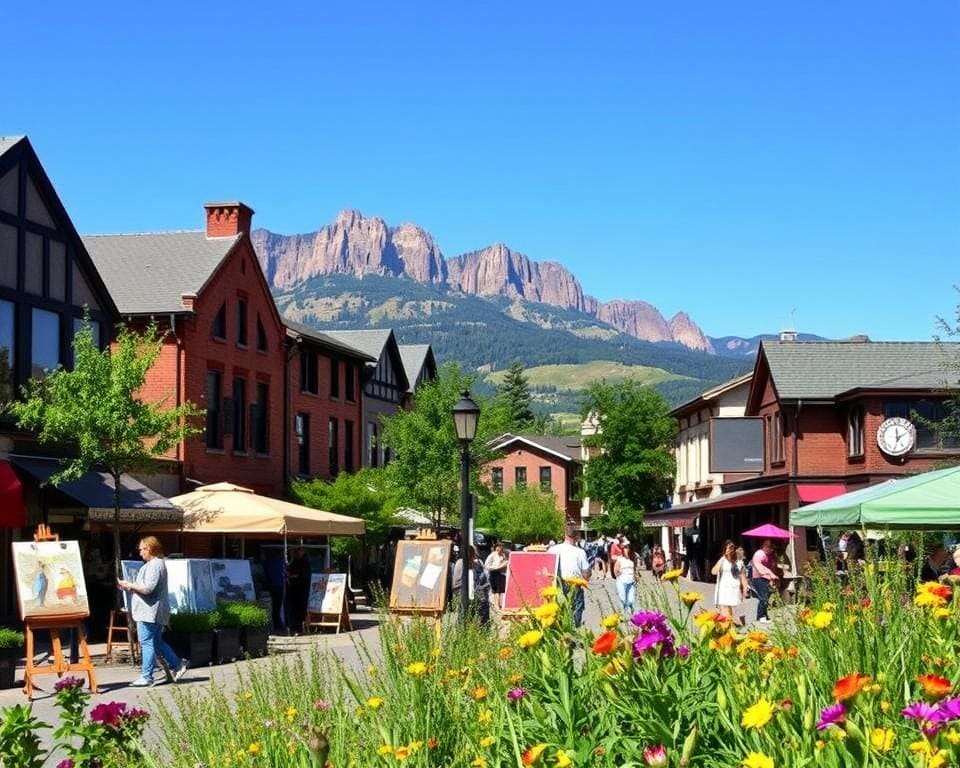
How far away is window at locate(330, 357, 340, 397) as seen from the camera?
4726 cm

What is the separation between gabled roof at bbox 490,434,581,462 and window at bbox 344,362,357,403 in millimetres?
50898

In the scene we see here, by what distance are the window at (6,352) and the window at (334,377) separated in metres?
21.6

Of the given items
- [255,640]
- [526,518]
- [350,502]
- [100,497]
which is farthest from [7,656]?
[526,518]

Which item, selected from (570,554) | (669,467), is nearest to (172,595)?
(570,554)

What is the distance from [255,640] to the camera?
67.8 ft

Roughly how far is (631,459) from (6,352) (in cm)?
5256

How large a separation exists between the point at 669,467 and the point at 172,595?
55.9 m

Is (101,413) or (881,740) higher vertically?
(101,413)

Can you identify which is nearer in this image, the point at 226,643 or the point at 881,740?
the point at 881,740

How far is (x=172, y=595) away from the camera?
20.9 m

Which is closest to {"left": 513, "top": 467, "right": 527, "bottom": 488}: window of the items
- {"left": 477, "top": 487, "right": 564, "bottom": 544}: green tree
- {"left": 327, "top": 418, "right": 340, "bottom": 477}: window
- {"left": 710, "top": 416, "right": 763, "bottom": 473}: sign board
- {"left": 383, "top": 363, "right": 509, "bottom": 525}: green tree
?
{"left": 477, "top": 487, "right": 564, "bottom": 544}: green tree

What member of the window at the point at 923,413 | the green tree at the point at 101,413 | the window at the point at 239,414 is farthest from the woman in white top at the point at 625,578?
the window at the point at 923,413

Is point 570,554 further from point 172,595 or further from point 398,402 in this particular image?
point 398,402

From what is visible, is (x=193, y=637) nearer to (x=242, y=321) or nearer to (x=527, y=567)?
(x=527, y=567)
